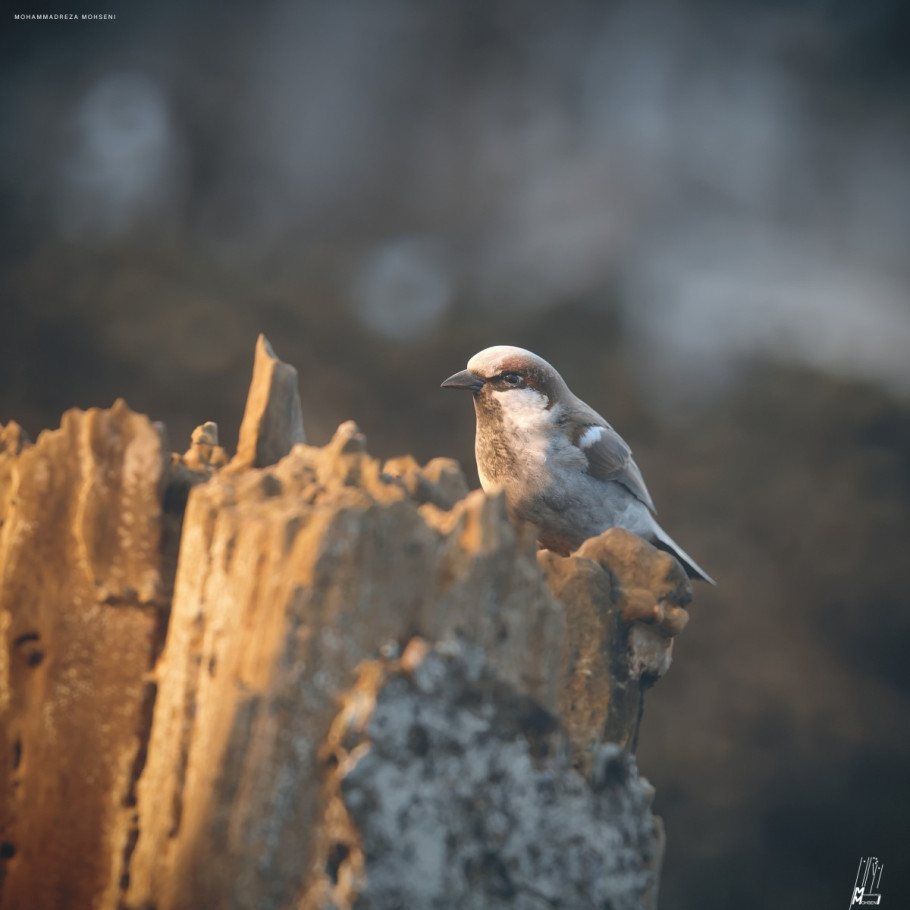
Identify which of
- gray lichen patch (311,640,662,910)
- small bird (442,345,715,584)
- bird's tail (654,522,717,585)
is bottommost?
gray lichen patch (311,640,662,910)

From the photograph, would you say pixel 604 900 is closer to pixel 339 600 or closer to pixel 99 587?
pixel 339 600

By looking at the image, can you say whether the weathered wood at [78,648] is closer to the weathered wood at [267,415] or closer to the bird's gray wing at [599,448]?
the weathered wood at [267,415]

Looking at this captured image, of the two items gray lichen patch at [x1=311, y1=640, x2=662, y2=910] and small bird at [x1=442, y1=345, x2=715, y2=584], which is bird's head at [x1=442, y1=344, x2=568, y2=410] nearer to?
small bird at [x1=442, y1=345, x2=715, y2=584]

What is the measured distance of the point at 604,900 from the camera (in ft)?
3.32

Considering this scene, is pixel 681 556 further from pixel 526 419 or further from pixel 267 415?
pixel 267 415

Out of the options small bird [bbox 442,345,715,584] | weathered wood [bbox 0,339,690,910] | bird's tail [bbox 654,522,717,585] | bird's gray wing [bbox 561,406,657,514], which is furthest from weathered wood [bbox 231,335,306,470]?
bird's tail [bbox 654,522,717,585]

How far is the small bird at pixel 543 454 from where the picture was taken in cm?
169

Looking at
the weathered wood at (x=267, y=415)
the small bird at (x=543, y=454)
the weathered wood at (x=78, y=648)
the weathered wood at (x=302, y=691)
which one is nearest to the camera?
the weathered wood at (x=302, y=691)

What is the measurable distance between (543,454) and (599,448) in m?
0.12

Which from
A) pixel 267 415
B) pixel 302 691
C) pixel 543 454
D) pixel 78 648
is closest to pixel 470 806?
pixel 302 691

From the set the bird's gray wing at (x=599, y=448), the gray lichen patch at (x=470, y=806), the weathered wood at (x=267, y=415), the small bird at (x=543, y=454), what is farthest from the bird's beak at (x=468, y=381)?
the gray lichen patch at (x=470, y=806)

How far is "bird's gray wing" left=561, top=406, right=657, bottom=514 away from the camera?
1.72 metres

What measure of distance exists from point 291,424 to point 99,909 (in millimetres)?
660

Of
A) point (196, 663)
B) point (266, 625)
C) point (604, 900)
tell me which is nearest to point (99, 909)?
point (196, 663)
